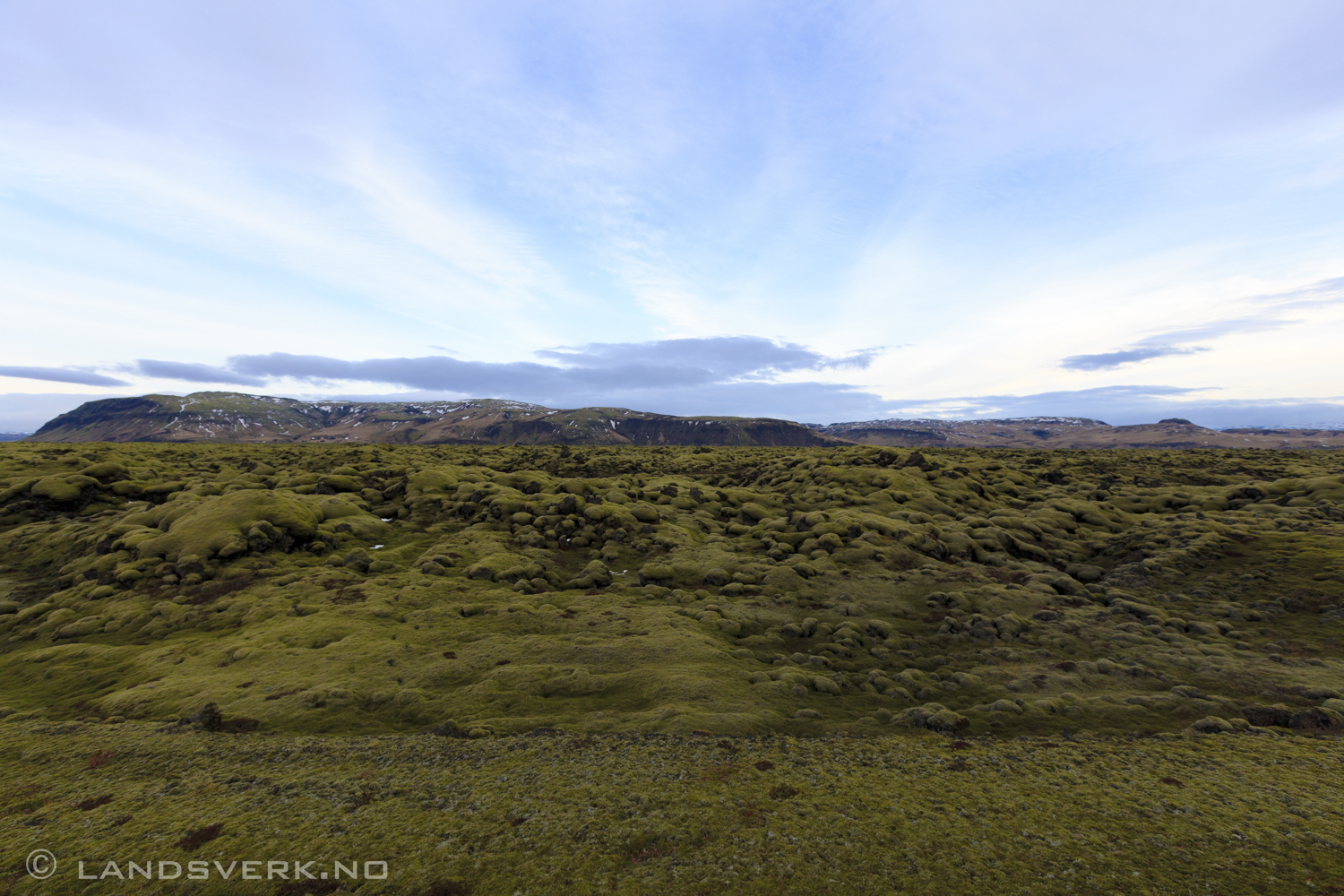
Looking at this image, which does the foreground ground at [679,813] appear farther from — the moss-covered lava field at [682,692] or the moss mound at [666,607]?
the moss mound at [666,607]

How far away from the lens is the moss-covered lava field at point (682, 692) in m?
11.8

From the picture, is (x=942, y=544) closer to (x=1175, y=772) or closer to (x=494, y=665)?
(x=1175, y=772)

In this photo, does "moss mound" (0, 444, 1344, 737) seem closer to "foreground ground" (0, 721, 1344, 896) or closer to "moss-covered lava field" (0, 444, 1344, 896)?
"moss-covered lava field" (0, 444, 1344, 896)

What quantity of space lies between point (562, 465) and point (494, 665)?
62.4 m

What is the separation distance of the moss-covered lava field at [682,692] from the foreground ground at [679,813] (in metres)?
0.10

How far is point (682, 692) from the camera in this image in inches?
776

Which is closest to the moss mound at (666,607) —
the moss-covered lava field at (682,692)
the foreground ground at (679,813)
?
the moss-covered lava field at (682,692)

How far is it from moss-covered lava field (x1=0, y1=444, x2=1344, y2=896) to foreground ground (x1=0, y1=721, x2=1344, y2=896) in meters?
0.10

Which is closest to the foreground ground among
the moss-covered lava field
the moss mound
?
the moss-covered lava field

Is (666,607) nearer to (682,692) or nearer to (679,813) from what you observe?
(682,692)

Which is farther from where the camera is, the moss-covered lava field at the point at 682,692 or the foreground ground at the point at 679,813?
the moss-covered lava field at the point at 682,692

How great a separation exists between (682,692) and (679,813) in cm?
661

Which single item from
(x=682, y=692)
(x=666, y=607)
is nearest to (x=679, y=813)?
(x=682, y=692)

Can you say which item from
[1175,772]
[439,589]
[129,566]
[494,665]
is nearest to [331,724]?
[494,665]
